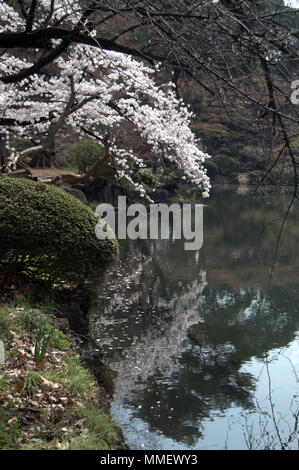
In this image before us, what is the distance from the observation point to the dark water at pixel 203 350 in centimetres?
412

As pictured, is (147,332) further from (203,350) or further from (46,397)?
(46,397)

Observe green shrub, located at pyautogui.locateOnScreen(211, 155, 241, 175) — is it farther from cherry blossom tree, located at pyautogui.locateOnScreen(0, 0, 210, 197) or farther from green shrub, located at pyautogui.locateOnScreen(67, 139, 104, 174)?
cherry blossom tree, located at pyautogui.locateOnScreen(0, 0, 210, 197)

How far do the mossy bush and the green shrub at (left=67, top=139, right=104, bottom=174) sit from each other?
13.7 meters

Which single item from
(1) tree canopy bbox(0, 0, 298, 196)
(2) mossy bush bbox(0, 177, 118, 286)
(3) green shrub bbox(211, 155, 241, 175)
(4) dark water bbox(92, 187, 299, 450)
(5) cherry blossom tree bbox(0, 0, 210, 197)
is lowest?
(4) dark water bbox(92, 187, 299, 450)

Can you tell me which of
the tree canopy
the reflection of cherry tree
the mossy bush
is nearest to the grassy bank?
the reflection of cherry tree

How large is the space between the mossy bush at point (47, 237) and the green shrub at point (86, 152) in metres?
13.7

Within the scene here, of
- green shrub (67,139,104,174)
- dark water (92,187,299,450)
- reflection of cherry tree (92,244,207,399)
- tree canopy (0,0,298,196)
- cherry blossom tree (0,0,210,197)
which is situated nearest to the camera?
tree canopy (0,0,298,196)

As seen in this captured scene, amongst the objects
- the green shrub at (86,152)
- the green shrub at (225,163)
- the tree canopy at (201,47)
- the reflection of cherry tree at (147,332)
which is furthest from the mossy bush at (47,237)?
the green shrub at (225,163)

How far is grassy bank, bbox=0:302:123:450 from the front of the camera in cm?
305

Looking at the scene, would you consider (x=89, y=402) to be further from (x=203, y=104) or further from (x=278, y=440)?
(x=203, y=104)

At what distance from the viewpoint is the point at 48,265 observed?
18.2 ft

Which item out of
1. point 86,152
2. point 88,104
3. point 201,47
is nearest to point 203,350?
point 201,47

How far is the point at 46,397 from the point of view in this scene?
3516mm

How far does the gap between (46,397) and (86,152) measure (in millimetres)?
16683
